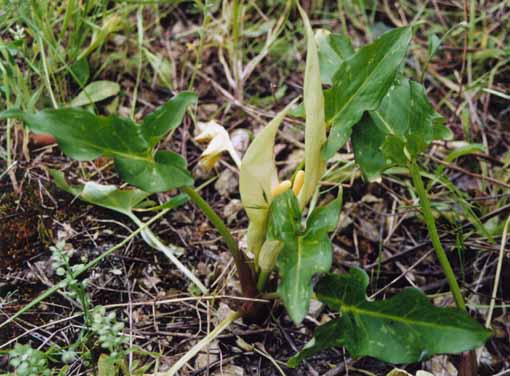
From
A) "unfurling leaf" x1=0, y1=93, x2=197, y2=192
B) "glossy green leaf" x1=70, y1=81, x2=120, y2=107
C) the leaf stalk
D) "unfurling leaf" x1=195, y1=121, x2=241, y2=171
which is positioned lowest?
the leaf stalk

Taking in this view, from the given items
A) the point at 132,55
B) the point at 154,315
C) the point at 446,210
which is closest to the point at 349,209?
the point at 446,210

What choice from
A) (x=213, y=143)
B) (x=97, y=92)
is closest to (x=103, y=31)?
(x=97, y=92)

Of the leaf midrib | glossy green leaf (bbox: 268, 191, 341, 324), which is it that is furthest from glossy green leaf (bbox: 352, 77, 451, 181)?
the leaf midrib

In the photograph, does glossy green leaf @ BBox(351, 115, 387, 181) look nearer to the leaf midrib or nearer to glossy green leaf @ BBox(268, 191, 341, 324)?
glossy green leaf @ BBox(268, 191, 341, 324)

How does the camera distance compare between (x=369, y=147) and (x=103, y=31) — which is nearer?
(x=369, y=147)

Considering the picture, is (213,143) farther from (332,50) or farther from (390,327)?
(390,327)

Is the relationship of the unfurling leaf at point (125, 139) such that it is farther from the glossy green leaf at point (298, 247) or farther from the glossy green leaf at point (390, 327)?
the glossy green leaf at point (390, 327)

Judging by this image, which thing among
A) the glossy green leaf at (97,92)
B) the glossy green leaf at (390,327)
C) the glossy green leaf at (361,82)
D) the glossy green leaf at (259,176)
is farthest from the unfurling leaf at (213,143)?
the glossy green leaf at (97,92)
